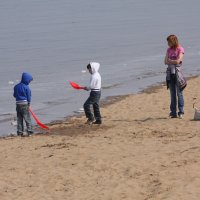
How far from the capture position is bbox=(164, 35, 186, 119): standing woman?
46.5 feet

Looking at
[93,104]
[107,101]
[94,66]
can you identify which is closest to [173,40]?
[94,66]

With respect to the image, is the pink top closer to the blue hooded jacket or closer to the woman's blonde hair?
the woman's blonde hair

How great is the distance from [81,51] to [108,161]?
74.3 ft

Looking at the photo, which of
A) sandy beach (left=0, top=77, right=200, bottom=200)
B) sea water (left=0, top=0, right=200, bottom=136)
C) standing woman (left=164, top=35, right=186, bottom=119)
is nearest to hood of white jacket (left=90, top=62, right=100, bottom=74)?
sandy beach (left=0, top=77, right=200, bottom=200)

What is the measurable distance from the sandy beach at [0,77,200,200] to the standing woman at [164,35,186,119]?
1.04 feet

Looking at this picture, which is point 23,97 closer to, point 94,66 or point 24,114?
point 24,114

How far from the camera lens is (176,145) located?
11867 mm

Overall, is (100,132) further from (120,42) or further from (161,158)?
(120,42)

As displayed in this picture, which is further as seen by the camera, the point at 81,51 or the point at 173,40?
the point at 81,51

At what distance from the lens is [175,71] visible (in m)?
14.3

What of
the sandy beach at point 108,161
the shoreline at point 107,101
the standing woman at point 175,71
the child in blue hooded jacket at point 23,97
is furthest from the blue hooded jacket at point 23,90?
the standing woman at point 175,71

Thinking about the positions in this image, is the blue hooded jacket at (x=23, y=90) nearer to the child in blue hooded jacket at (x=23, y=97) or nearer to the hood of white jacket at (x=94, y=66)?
the child in blue hooded jacket at (x=23, y=97)

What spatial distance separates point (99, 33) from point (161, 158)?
3208 cm

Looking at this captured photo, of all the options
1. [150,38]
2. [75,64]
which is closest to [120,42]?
[150,38]
